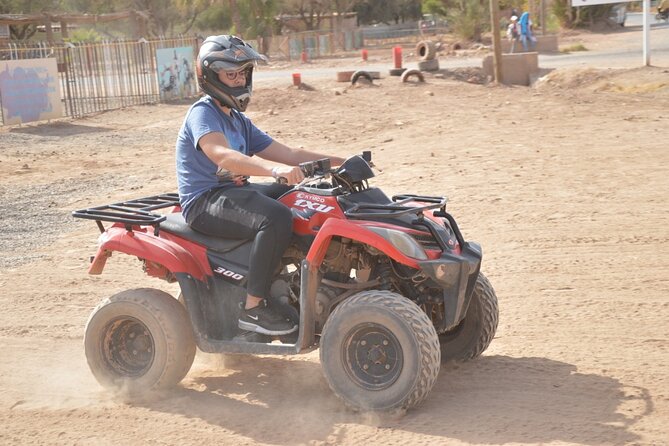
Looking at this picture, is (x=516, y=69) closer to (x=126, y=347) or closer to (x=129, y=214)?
(x=129, y=214)

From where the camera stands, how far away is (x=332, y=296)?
549cm

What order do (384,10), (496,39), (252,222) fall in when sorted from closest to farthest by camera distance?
(252,222)
(496,39)
(384,10)

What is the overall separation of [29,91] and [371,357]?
19.4m

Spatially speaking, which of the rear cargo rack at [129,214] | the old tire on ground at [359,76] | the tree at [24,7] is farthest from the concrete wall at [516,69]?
the tree at [24,7]

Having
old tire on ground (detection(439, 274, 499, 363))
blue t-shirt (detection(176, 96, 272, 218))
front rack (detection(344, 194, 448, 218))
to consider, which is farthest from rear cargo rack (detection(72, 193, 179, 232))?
old tire on ground (detection(439, 274, 499, 363))

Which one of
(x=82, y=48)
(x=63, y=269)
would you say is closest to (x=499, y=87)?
(x=82, y=48)

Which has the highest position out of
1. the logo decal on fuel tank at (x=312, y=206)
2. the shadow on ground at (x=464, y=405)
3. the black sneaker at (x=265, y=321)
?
the logo decal on fuel tank at (x=312, y=206)

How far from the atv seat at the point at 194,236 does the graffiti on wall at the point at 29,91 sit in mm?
17472

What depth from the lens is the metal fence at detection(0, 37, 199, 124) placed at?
2453cm

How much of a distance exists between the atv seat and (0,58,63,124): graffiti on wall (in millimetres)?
17472

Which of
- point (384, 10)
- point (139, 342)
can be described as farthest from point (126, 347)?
point (384, 10)

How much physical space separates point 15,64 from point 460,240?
61.9 feet

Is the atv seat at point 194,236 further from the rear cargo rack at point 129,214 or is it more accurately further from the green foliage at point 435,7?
the green foliage at point 435,7

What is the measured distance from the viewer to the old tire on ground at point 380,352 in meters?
4.94
